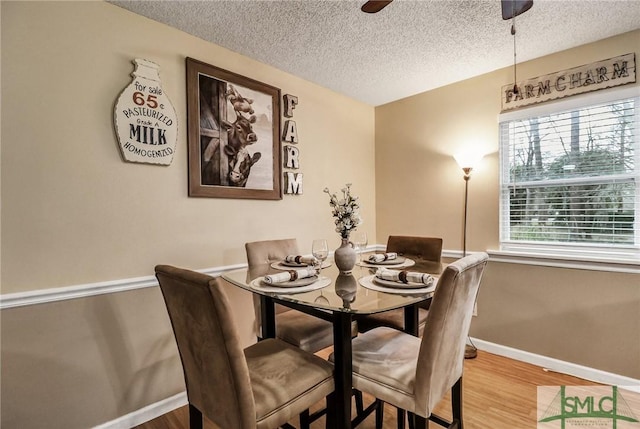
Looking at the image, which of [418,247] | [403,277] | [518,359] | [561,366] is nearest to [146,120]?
[403,277]

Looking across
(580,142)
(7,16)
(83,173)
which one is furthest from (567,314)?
(7,16)

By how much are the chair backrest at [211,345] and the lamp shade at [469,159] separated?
2.49 meters

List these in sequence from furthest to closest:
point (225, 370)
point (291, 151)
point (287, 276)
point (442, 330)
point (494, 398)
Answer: point (291, 151) < point (494, 398) < point (287, 276) < point (442, 330) < point (225, 370)

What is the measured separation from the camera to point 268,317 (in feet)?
5.92

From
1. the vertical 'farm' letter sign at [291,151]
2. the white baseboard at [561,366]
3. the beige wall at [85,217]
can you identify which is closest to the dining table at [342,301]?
the beige wall at [85,217]

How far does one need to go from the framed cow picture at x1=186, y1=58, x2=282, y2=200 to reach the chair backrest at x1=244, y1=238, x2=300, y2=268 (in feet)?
1.40

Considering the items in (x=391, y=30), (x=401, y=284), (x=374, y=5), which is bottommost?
(x=401, y=284)

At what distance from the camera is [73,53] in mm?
1689

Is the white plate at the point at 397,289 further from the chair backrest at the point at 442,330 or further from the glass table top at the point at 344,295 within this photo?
the chair backrest at the point at 442,330

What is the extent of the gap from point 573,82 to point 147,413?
3.71 meters

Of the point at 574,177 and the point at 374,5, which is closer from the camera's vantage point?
the point at 374,5

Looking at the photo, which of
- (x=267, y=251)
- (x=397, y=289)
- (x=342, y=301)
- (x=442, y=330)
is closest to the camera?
(x=442, y=330)

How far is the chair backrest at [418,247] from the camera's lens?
7.70 feet

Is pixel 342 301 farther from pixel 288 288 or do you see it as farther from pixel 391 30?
pixel 391 30
